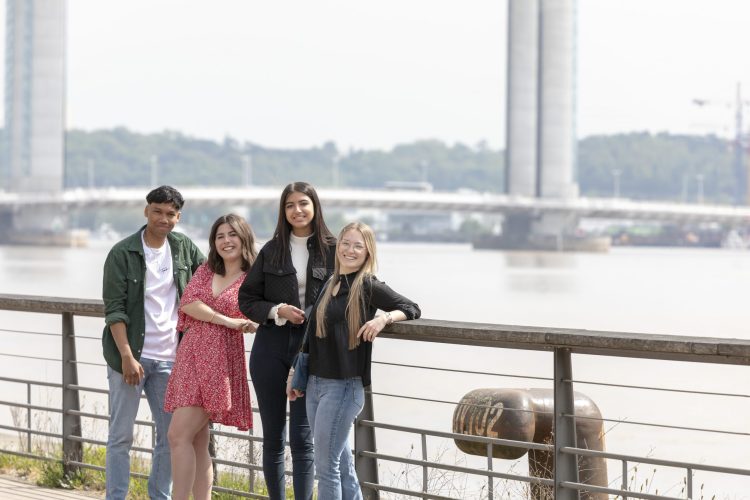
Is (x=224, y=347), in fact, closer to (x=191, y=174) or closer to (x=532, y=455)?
(x=532, y=455)

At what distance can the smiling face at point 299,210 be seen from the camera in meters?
4.10

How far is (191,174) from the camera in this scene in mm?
164750

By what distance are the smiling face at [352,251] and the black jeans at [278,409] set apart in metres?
0.30

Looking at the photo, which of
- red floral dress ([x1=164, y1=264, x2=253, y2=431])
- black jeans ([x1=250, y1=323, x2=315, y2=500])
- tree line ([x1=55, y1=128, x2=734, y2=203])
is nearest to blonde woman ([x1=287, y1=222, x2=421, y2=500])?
black jeans ([x1=250, y1=323, x2=315, y2=500])

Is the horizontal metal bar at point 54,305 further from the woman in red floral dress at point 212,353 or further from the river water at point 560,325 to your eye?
the woman in red floral dress at point 212,353

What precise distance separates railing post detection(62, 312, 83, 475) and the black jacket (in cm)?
135

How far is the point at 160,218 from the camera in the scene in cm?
433

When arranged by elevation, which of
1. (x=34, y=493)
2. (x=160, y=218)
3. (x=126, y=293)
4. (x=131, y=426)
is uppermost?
(x=160, y=218)

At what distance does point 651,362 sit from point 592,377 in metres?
3.63

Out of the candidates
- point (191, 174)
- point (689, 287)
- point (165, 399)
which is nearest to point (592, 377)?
point (165, 399)

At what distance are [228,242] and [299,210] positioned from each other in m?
0.29

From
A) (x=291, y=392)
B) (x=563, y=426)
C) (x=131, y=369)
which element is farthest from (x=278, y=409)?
(x=563, y=426)

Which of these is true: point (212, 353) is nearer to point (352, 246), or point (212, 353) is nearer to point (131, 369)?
point (131, 369)

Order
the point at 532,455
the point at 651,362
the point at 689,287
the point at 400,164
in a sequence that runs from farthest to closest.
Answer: the point at 400,164 → the point at 689,287 → the point at 651,362 → the point at 532,455
